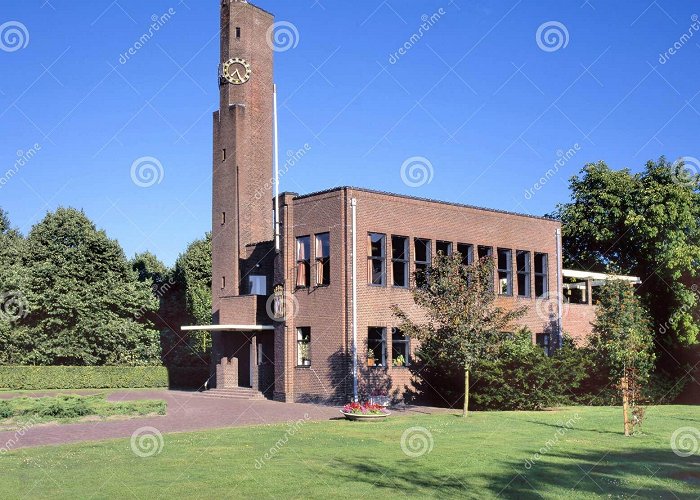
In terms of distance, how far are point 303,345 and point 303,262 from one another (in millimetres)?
3518

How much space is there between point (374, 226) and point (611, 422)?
12375 mm

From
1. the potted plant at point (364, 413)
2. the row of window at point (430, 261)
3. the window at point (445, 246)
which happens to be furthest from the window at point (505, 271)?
the potted plant at point (364, 413)

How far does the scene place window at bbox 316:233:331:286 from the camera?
3222 cm


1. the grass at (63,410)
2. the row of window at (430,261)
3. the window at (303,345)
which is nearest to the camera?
the grass at (63,410)

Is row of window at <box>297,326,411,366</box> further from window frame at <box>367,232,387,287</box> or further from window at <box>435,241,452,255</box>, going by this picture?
window at <box>435,241,452,255</box>

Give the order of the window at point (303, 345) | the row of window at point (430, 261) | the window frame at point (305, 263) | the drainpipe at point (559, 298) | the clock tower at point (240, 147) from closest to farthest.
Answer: the row of window at point (430, 261) < the window at point (303, 345) < the window frame at point (305, 263) < the drainpipe at point (559, 298) < the clock tower at point (240, 147)

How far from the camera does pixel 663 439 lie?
19.4 meters

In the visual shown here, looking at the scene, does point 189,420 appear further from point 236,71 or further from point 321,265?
point 236,71

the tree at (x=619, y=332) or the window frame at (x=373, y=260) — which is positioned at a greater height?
the window frame at (x=373, y=260)

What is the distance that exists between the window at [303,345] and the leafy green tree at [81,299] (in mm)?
18672

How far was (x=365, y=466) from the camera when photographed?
47.5ft

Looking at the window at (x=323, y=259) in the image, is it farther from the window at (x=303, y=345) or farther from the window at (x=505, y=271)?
the window at (x=505, y=271)

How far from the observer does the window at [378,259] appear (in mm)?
32219

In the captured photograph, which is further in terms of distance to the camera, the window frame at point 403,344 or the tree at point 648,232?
the tree at point 648,232
